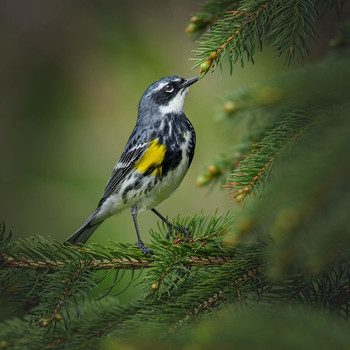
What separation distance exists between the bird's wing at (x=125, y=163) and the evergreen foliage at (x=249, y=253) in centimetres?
68

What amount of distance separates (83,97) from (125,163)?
2625 mm

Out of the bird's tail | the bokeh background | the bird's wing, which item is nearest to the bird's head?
the bird's wing

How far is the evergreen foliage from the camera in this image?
940 mm

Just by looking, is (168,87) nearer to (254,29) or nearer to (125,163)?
(125,163)

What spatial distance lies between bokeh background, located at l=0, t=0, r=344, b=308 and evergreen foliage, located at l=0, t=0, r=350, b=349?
2.34m

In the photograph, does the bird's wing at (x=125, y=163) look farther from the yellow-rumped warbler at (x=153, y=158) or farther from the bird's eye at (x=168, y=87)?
the bird's eye at (x=168, y=87)

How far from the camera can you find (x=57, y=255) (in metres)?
1.76

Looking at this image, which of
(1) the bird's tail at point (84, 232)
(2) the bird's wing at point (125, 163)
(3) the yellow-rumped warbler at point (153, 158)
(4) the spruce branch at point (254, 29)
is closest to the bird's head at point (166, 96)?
(3) the yellow-rumped warbler at point (153, 158)

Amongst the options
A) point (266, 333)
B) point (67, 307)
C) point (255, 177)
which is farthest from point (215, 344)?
point (255, 177)

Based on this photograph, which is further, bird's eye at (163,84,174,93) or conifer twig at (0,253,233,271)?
bird's eye at (163,84,174,93)

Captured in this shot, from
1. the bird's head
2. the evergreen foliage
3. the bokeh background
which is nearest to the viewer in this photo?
the evergreen foliage

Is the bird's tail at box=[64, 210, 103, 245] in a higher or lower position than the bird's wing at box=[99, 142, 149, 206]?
lower

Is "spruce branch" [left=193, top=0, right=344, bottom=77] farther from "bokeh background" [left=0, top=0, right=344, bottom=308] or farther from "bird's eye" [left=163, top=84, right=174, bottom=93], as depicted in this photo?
"bokeh background" [left=0, top=0, right=344, bottom=308]

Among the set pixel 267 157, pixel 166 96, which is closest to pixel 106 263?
pixel 267 157
